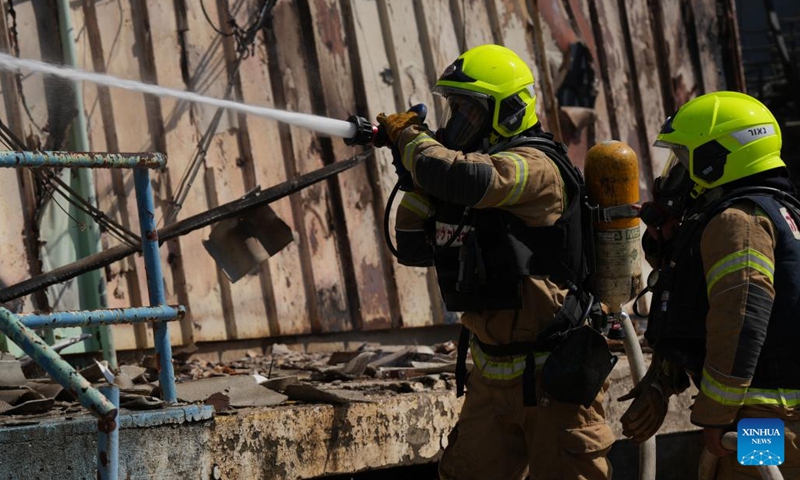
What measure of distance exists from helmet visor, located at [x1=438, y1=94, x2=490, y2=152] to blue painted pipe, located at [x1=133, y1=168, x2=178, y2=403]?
116 cm

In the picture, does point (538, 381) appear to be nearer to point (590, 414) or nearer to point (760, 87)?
point (590, 414)

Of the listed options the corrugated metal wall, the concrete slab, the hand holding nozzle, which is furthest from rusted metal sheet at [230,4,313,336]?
the hand holding nozzle

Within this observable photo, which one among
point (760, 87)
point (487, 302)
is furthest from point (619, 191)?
point (760, 87)

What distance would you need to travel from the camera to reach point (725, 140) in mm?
3857

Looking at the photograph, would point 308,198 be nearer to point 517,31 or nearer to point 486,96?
point 517,31

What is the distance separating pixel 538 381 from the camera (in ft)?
13.7

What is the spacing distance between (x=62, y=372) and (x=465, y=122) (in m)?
1.91

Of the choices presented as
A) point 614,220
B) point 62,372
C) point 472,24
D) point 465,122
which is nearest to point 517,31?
point 472,24

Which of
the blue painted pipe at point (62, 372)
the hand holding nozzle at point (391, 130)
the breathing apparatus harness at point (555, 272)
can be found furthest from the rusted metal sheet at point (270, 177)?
the blue painted pipe at point (62, 372)

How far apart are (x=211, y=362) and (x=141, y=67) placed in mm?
1633

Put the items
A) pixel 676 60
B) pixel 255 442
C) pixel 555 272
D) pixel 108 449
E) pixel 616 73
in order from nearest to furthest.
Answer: pixel 108 449 < pixel 555 272 < pixel 255 442 < pixel 616 73 < pixel 676 60

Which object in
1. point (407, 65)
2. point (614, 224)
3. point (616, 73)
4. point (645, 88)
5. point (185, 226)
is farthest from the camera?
point (645, 88)

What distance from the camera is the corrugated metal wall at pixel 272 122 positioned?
5996 millimetres

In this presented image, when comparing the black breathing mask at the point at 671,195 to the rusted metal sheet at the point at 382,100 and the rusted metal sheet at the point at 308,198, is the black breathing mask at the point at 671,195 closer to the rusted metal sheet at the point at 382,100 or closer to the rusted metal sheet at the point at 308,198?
the rusted metal sheet at the point at 308,198
